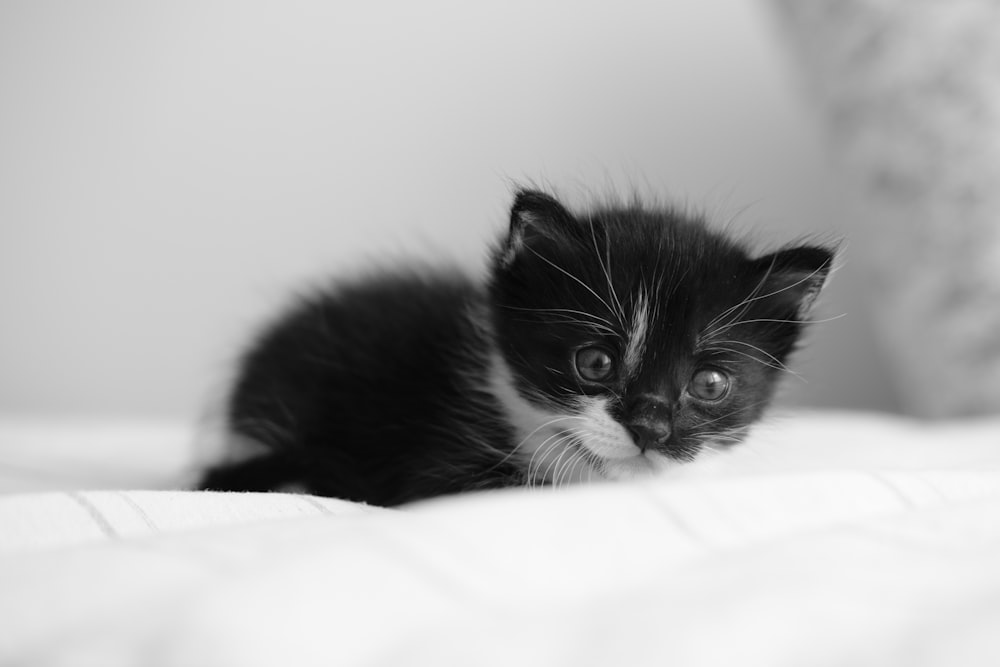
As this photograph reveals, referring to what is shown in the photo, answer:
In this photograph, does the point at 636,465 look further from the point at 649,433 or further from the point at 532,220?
the point at 532,220

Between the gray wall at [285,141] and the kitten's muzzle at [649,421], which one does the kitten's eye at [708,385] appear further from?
the gray wall at [285,141]

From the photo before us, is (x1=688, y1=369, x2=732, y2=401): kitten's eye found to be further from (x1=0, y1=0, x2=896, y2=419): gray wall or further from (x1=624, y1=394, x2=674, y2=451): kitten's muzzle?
(x1=0, y1=0, x2=896, y2=419): gray wall

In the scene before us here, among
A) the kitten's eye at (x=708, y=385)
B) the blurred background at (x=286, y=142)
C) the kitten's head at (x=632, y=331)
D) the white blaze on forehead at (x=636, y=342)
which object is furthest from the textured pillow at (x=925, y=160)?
the white blaze on forehead at (x=636, y=342)

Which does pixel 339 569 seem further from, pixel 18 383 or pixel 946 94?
pixel 18 383

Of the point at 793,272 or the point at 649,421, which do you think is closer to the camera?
the point at 649,421

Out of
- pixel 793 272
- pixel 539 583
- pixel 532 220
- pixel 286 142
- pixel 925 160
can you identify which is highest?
pixel 286 142

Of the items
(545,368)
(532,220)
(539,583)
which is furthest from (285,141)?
(539,583)

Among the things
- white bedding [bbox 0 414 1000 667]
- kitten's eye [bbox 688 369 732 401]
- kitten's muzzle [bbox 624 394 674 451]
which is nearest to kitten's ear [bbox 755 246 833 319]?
kitten's eye [bbox 688 369 732 401]
